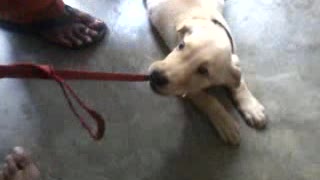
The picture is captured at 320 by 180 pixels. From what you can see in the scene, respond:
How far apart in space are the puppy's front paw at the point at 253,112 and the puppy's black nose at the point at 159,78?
29cm

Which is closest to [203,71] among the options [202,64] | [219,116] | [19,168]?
[202,64]

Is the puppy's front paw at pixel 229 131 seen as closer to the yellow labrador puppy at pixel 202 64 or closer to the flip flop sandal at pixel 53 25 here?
the yellow labrador puppy at pixel 202 64

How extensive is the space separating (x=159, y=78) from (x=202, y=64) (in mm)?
106

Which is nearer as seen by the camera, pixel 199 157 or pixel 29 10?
pixel 199 157

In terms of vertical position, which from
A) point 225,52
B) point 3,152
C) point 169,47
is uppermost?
point 225,52

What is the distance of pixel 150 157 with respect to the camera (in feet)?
4.60

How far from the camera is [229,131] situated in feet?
4.62

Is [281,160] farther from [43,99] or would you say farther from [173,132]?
[43,99]

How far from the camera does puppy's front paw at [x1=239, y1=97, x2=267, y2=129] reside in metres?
1.44

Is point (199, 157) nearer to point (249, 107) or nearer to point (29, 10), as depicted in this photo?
point (249, 107)

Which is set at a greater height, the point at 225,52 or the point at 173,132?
the point at 225,52

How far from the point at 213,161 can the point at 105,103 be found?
35 centimetres

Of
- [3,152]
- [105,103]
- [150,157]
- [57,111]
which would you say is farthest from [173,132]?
[3,152]

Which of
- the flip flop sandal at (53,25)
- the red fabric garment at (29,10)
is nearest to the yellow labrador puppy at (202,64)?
the flip flop sandal at (53,25)
